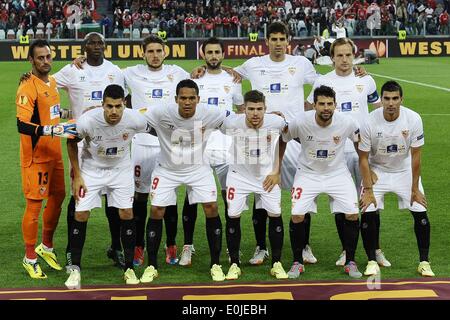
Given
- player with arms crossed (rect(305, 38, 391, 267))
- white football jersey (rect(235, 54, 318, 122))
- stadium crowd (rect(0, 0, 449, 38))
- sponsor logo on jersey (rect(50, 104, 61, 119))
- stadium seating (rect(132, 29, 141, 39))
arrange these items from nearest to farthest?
sponsor logo on jersey (rect(50, 104, 61, 119)) < player with arms crossed (rect(305, 38, 391, 267)) < white football jersey (rect(235, 54, 318, 122)) < stadium seating (rect(132, 29, 141, 39)) < stadium crowd (rect(0, 0, 449, 38))

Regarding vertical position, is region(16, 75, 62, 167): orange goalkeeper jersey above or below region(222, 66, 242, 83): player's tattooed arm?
below

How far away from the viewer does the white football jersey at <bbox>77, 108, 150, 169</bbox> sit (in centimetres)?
858

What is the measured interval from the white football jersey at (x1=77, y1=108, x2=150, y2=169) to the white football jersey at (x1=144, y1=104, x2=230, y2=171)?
0.19m

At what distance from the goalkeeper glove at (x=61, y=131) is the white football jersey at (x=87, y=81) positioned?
914 mm

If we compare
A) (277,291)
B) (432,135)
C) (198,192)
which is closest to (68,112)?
(198,192)

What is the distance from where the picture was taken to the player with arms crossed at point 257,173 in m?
8.86

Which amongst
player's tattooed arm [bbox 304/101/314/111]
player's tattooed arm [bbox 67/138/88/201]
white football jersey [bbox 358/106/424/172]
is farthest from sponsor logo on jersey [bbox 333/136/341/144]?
player's tattooed arm [bbox 67/138/88/201]

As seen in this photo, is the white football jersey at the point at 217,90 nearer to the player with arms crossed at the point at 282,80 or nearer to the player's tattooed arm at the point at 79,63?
the player with arms crossed at the point at 282,80

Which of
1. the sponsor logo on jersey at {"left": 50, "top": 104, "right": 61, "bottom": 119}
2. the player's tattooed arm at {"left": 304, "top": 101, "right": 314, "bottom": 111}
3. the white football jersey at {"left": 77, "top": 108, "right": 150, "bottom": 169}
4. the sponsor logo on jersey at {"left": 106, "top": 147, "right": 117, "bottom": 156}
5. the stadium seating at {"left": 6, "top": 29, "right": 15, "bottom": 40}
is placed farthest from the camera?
the stadium seating at {"left": 6, "top": 29, "right": 15, "bottom": 40}

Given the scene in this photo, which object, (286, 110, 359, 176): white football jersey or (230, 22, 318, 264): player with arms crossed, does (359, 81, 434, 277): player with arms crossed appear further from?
(230, 22, 318, 264): player with arms crossed

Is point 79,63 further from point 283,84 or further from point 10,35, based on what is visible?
point 10,35

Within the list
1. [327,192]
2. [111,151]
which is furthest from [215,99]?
[327,192]

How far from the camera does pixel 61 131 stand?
8.41 metres

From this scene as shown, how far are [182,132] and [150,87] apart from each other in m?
0.93
